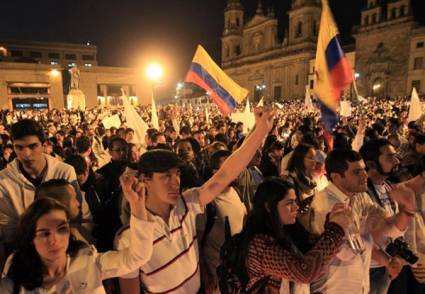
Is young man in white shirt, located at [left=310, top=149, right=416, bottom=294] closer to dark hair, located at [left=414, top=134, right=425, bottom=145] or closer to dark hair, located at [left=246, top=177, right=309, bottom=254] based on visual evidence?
dark hair, located at [left=246, top=177, right=309, bottom=254]

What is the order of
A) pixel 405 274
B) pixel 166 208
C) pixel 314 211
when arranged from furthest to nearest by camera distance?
pixel 405 274 < pixel 314 211 < pixel 166 208

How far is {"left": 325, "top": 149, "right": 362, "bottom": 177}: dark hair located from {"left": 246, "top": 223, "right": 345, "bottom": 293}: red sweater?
0.73 m

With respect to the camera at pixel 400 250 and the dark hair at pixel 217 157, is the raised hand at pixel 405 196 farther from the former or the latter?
the dark hair at pixel 217 157

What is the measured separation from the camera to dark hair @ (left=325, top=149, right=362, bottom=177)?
8.98ft

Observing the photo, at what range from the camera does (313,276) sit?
2.01m

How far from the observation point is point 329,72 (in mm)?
5145

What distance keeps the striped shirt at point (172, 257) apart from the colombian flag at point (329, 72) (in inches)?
138

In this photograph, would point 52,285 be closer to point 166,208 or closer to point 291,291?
point 166,208

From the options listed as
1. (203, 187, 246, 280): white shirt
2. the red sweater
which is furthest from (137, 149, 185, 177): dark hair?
(203, 187, 246, 280): white shirt

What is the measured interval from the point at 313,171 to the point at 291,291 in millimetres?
2289

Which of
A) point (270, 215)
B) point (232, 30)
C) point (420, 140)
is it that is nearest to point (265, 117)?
point (270, 215)

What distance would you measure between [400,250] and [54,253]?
A: 2.41 m

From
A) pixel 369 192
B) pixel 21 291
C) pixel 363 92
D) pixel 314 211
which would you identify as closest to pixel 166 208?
pixel 21 291

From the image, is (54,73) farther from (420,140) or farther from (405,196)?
(405,196)
